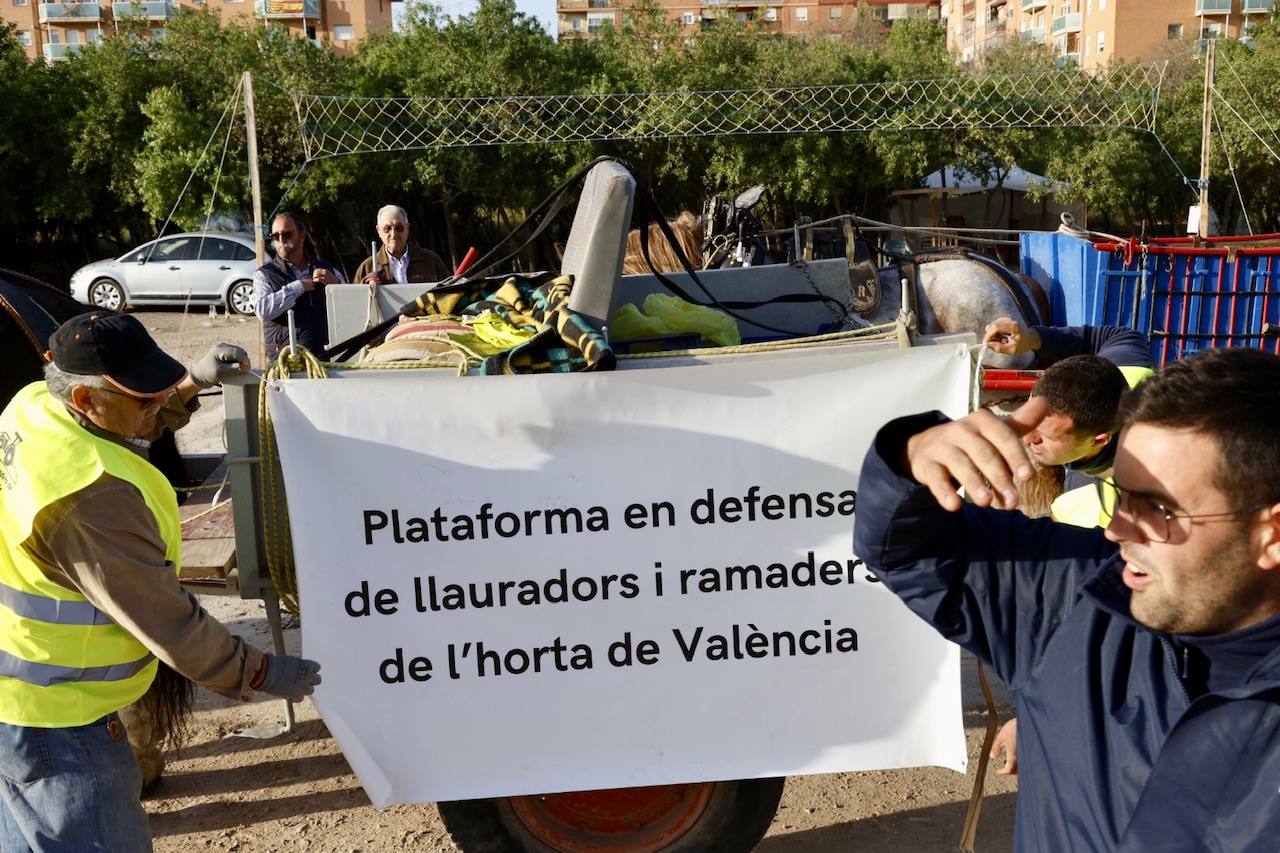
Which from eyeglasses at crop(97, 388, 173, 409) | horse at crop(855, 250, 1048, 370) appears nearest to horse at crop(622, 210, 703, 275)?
horse at crop(855, 250, 1048, 370)

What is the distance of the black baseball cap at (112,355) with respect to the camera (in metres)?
Result: 2.53

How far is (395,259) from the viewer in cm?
702

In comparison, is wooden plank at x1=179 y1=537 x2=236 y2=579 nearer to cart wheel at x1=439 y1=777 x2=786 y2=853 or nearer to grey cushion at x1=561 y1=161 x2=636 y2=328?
cart wheel at x1=439 y1=777 x2=786 y2=853

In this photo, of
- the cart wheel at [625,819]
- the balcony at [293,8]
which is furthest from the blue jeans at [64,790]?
the balcony at [293,8]

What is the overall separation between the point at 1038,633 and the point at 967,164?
2864 centimetres

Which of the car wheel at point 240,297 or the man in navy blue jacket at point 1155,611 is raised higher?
the man in navy blue jacket at point 1155,611

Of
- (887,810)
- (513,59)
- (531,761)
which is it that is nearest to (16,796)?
(531,761)

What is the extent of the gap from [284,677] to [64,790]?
1.67ft

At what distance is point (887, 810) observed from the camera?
Result: 3.87 m

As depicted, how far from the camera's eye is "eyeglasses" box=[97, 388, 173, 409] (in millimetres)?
2572

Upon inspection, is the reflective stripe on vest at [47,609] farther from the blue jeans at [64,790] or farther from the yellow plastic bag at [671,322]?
the yellow plastic bag at [671,322]

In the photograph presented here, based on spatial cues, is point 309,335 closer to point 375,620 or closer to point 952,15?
point 375,620

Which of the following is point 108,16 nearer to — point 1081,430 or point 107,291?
point 107,291

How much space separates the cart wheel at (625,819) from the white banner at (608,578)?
0.65 ft
